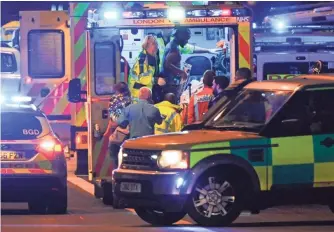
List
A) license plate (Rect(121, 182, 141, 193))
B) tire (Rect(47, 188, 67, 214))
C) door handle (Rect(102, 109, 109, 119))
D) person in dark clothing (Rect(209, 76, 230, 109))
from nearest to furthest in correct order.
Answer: license plate (Rect(121, 182, 141, 193)), tire (Rect(47, 188, 67, 214)), door handle (Rect(102, 109, 109, 119)), person in dark clothing (Rect(209, 76, 230, 109))

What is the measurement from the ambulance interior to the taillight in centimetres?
256

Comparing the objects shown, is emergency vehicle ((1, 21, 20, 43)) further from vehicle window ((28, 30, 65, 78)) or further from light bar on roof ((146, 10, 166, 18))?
light bar on roof ((146, 10, 166, 18))

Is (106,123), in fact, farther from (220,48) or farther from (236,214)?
(236,214)

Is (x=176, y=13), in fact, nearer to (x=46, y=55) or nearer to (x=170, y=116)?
(x=170, y=116)

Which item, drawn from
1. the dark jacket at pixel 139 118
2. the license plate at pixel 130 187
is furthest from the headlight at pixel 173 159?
the dark jacket at pixel 139 118

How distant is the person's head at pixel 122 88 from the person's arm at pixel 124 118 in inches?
16.1

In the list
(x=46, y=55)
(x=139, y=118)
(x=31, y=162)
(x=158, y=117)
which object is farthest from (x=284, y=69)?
(x=31, y=162)

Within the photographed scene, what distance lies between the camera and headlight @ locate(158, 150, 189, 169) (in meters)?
12.0

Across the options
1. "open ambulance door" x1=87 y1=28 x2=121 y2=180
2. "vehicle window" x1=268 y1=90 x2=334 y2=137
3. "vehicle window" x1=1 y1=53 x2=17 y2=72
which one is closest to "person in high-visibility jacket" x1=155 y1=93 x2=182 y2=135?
"open ambulance door" x1=87 y1=28 x2=121 y2=180

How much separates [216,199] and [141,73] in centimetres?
473

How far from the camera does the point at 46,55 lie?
23.2 meters

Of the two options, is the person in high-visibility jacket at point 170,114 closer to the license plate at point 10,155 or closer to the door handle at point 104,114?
the door handle at point 104,114

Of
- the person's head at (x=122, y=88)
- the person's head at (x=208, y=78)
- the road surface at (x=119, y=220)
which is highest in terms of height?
the person's head at (x=208, y=78)

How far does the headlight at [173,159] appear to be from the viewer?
39.4 ft
